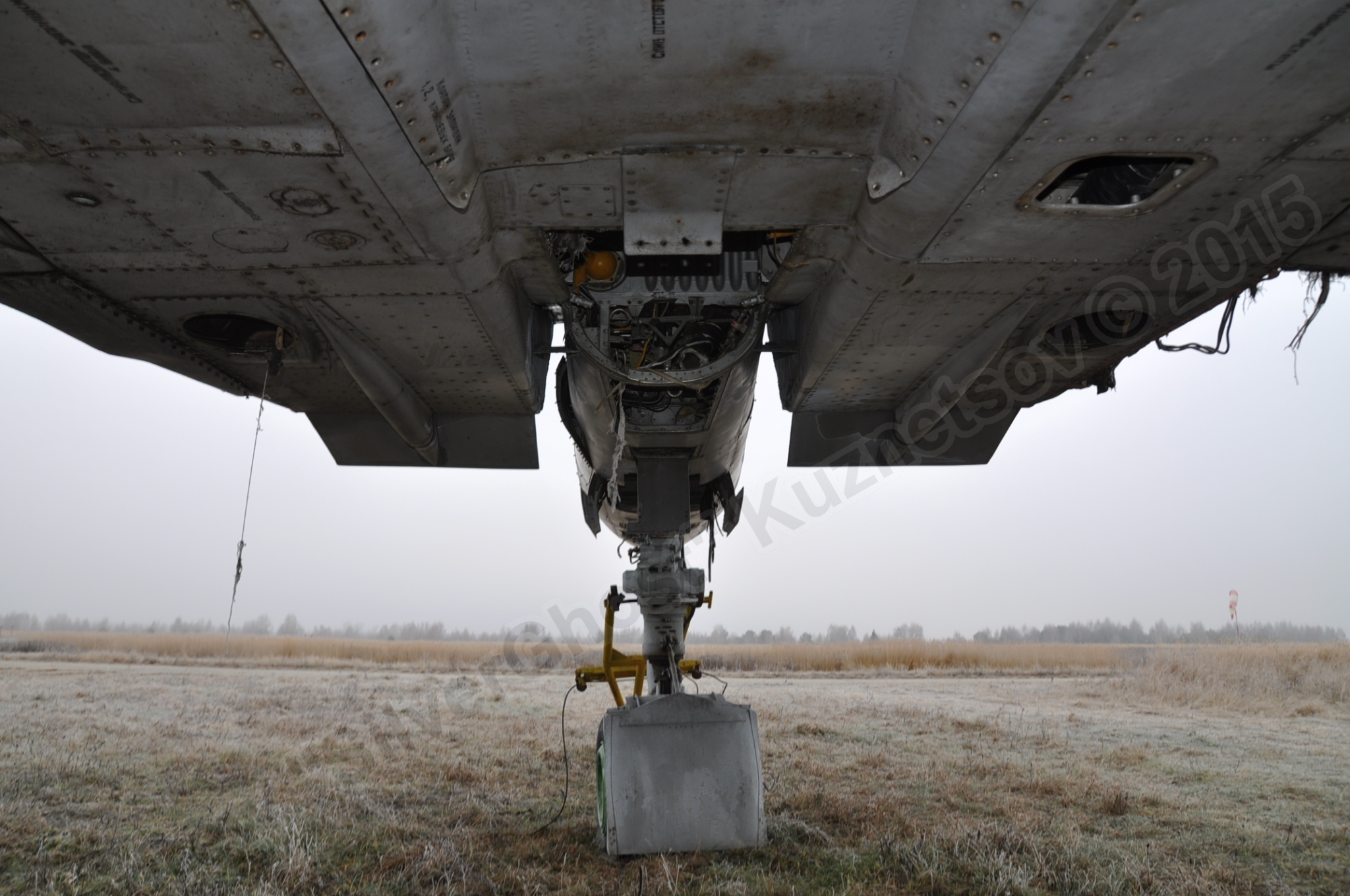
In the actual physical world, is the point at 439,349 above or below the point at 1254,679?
above

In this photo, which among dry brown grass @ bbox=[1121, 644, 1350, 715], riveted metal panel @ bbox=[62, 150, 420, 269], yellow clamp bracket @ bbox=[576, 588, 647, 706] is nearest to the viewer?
riveted metal panel @ bbox=[62, 150, 420, 269]

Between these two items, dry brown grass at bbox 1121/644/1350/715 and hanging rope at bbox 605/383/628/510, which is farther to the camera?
dry brown grass at bbox 1121/644/1350/715

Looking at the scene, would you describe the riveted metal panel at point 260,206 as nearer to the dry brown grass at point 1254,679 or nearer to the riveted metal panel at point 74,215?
the riveted metal panel at point 74,215

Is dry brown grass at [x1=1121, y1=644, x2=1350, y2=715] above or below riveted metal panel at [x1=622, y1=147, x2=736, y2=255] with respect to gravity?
below

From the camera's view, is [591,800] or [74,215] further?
[591,800]

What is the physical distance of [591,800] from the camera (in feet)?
22.0

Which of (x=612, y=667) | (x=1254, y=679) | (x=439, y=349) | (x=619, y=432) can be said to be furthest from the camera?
(x=1254, y=679)

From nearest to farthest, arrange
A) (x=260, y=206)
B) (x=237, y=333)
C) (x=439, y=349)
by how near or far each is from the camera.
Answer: (x=260, y=206) < (x=439, y=349) < (x=237, y=333)

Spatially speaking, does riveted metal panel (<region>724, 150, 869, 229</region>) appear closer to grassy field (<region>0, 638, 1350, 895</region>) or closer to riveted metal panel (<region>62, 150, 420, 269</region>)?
riveted metal panel (<region>62, 150, 420, 269</region>)

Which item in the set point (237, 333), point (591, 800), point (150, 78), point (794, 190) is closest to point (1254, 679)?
point (591, 800)

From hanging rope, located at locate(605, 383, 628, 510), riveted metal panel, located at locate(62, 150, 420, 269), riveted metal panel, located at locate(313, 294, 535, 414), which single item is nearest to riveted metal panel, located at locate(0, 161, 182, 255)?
riveted metal panel, located at locate(62, 150, 420, 269)

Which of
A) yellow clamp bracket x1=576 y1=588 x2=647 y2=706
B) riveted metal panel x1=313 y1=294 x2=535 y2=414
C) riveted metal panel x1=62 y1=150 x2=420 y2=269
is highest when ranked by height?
riveted metal panel x1=62 y1=150 x2=420 y2=269

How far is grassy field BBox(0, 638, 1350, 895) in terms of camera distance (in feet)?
15.1

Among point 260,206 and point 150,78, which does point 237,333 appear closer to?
point 260,206
